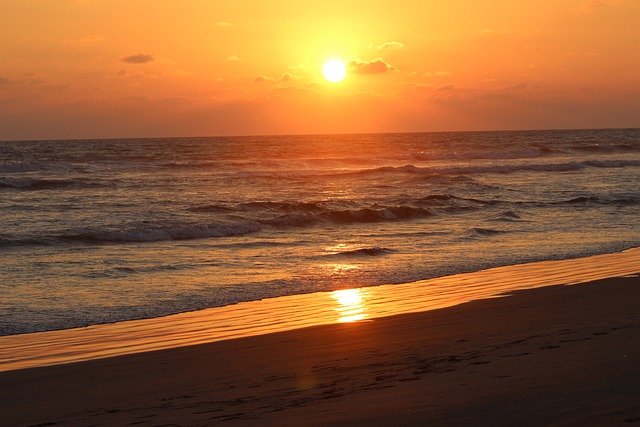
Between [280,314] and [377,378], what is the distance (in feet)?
13.5

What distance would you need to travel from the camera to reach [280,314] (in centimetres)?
986

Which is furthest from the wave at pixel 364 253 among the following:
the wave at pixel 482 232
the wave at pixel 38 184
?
the wave at pixel 38 184

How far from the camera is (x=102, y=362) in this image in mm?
7258

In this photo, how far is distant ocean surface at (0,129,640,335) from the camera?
11.9m

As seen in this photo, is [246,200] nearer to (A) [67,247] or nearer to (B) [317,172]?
(A) [67,247]

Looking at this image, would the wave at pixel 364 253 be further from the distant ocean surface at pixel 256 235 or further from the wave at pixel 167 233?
the wave at pixel 167 233

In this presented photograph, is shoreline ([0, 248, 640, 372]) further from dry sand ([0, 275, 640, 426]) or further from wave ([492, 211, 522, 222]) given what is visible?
wave ([492, 211, 522, 222])

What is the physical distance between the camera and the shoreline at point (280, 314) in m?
8.07

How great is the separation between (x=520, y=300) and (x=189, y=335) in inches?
164

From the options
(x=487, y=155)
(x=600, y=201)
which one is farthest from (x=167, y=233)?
(x=487, y=155)

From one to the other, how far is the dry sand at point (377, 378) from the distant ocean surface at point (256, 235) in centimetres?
314

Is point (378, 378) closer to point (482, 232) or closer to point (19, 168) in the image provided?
point (482, 232)

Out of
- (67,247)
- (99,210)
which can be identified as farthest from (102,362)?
(99,210)

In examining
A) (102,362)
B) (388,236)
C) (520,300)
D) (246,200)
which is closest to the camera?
(102,362)
